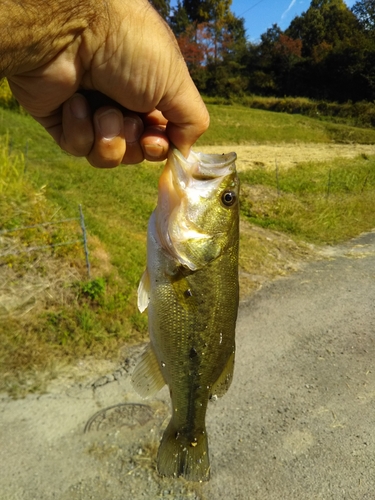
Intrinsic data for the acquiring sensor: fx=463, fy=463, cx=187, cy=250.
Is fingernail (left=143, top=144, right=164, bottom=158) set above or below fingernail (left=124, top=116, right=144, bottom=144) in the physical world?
below

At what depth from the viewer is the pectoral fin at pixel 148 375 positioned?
2191 mm

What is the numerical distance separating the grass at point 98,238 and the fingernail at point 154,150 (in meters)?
3.34

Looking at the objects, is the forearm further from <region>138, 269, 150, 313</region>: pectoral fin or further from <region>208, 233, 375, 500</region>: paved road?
<region>208, 233, 375, 500</region>: paved road

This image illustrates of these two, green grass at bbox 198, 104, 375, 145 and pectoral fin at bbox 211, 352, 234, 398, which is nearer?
pectoral fin at bbox 211, 352, 234, 398

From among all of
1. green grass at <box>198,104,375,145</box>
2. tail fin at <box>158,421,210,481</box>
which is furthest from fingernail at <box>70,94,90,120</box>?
green grass at <box>198,104,375,145</box>

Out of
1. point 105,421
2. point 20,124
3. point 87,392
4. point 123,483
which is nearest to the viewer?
point 123,483

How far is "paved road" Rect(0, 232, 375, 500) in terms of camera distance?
3787mm

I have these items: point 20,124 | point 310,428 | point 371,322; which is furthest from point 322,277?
point 20,124

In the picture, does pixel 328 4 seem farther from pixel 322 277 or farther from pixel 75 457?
pixel 75 457

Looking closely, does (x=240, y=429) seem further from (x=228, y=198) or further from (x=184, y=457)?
(x=228, y=198)

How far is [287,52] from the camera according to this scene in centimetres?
4322

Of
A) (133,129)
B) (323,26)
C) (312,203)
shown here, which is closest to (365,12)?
(323,26)

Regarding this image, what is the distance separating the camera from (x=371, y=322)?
6285mm

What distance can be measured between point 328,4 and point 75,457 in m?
54.0
